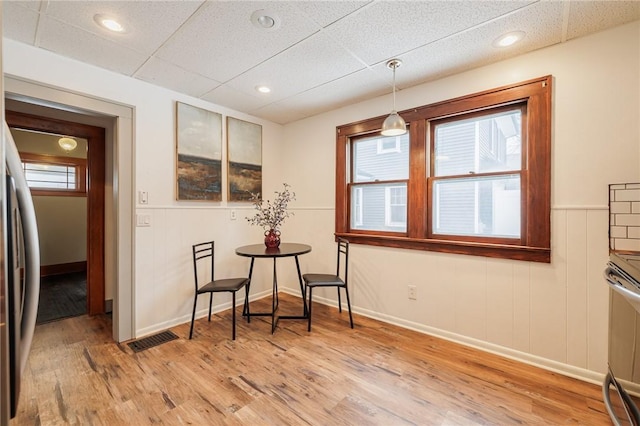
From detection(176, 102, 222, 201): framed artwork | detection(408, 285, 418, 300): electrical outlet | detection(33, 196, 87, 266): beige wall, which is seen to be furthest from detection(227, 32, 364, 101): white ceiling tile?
detection(33, 196, 87, 266): beige wall

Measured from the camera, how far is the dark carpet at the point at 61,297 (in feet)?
10.1

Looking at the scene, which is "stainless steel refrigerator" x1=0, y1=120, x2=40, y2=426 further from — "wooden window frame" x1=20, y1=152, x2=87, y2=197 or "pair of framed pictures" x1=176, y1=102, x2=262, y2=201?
"wooden window frame" x1=20, y1=152, x2=87, y2=197

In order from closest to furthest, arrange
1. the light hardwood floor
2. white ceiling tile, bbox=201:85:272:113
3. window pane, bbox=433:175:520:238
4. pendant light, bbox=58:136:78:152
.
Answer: the light hardwood floor
window pane, bbox=433:175:520:238
white ceiling tile, bbox=201:85:272:113
pendant light, bbox=58:136:78:152

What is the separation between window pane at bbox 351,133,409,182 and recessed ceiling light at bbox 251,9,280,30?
62.5 inches

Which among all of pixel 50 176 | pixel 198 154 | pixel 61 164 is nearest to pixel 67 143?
pixel 61 164

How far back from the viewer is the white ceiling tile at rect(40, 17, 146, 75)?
184 cm

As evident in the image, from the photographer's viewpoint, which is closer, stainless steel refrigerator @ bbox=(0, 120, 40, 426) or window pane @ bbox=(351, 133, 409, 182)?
stainless steel refrigerator @ bbox=(0, 120, 40, 426)

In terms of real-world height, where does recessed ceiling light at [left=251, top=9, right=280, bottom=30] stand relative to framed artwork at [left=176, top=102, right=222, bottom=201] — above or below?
above

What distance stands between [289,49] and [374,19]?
2.13 ft

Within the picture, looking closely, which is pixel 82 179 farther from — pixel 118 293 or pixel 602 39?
pixel 602 39

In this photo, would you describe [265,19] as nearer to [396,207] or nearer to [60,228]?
[396,207]

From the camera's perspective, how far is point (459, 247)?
2.43 metres

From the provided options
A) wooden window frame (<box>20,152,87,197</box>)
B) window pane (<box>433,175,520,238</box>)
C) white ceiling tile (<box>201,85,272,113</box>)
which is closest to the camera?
window pane (<box>433,175,520,238</box>)

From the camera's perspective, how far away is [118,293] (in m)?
2.46
